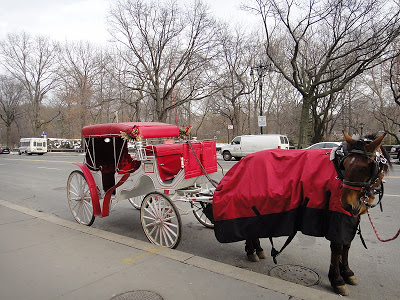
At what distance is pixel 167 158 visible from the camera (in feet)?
17.0

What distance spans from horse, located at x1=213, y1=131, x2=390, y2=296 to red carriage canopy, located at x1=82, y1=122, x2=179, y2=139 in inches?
78.4

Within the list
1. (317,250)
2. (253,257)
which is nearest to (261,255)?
(253,257)

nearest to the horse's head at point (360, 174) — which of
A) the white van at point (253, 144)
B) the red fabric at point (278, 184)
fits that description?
the red fabric at point (278, 184)

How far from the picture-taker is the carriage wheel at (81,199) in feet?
19.8

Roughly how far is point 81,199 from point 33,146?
39789 mm

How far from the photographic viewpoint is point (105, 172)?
6.40m

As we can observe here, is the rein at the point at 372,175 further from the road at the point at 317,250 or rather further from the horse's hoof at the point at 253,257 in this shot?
the horse's hoof at the point at 253,257

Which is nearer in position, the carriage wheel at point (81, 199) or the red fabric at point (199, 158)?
the red fabric at point (199, 158)

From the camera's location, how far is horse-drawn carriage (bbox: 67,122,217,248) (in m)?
4.76

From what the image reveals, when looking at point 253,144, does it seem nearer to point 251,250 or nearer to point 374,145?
point 251,250

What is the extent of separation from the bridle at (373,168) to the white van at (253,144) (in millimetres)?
18381

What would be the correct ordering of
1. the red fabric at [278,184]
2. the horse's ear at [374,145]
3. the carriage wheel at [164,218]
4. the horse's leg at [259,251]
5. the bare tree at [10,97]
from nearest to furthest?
the horse's ear at [374,145]
the red fabric at [278,184]
the horse's leg at [259,251]
the carriage wheel at [164,218]
the bare tree at [10,97]

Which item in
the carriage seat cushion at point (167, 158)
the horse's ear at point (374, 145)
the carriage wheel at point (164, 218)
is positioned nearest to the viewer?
the horse's ear at point (374, 145)

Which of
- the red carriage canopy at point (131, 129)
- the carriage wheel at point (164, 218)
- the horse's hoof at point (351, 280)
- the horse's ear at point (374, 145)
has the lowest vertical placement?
the horse's hoof at point (351, 280)
